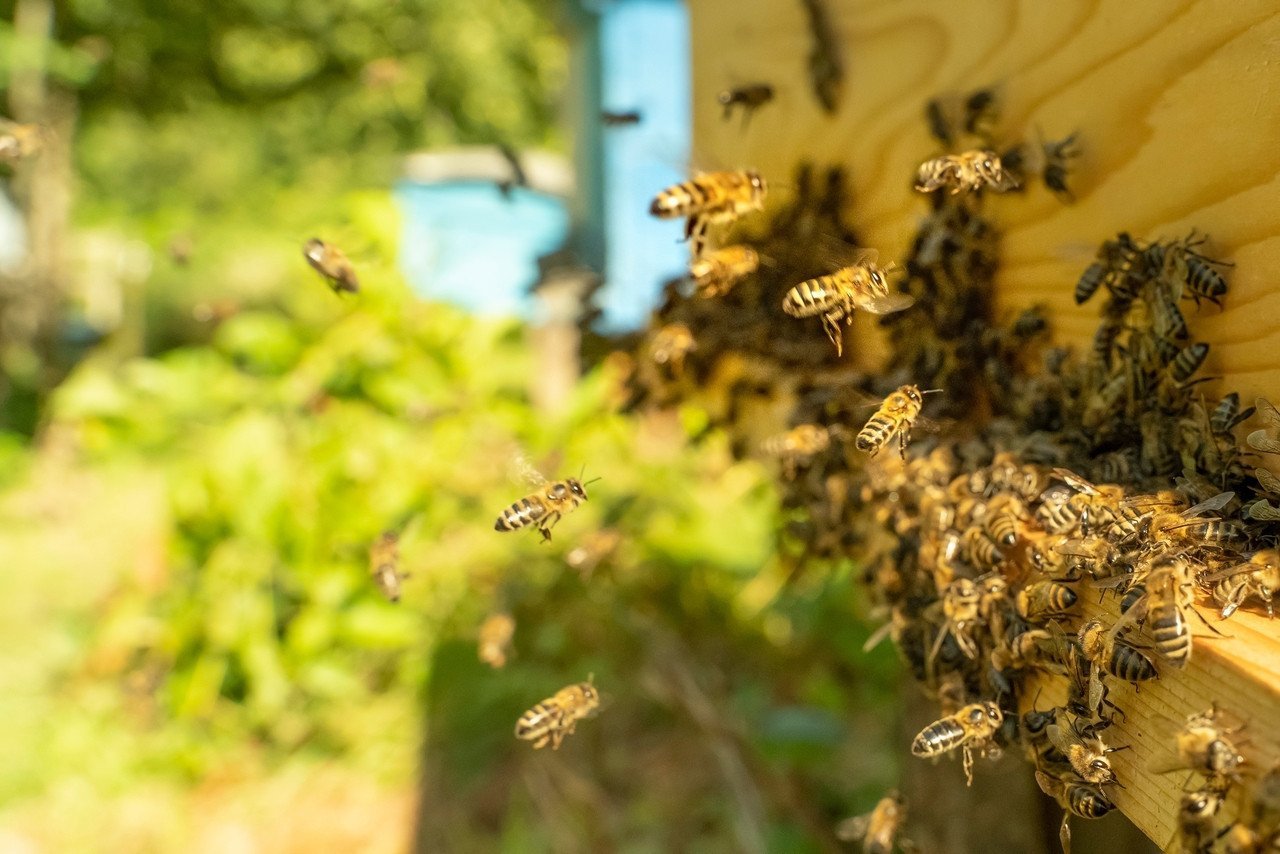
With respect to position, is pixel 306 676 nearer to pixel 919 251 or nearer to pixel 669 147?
pixel 669 147

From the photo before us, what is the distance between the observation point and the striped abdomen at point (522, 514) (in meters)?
2.56

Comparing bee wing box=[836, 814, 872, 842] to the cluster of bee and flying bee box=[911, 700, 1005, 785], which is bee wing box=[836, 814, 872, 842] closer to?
the cluster of bee

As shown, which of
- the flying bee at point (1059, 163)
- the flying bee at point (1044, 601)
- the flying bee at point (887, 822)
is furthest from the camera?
the flying bee at point (887, 822)

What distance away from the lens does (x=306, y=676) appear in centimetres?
601

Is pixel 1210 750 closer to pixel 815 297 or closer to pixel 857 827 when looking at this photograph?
pixel 815 297

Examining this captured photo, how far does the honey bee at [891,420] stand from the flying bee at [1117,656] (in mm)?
597

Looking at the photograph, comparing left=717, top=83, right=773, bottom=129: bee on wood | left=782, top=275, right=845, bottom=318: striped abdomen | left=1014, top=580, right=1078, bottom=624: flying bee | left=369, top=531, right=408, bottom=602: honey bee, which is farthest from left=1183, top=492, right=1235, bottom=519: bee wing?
left=369, top=531, right=408, bottom=602: honey bee

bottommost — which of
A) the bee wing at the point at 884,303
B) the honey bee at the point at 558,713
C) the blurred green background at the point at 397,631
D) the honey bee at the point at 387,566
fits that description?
the blurred green background at the point at 397,631

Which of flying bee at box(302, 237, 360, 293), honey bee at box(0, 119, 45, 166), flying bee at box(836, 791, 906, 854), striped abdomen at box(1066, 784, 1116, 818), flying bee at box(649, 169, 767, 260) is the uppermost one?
honey bee at box(0, 119, 45, 166)

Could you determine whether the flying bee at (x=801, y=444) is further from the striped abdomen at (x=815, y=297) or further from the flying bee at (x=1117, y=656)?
the flying bee at (x=1117, y=656)

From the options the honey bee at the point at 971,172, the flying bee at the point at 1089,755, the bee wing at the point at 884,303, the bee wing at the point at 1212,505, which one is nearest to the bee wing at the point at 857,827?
the flying bee at the point at 1089,755

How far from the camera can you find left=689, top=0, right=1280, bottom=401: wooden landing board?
144cm

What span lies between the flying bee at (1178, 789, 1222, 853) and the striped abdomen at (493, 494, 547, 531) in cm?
172

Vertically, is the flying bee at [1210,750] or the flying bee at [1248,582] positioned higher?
the flying bee at [1248,582]
